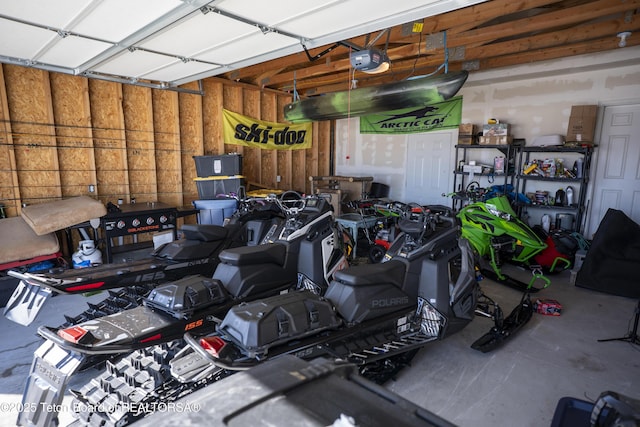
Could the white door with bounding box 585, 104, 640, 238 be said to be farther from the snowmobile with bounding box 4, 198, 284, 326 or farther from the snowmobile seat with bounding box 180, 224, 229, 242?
the snowmobile seat with bounding box 180, 224, 229, 242

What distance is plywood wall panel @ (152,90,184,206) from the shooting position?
19.5ft

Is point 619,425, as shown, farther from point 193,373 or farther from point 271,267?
point 271,267

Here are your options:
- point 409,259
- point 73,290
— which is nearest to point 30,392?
point 73,290

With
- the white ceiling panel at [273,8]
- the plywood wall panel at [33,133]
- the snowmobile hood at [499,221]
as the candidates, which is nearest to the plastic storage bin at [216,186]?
the plywood wall panel at [33,133]

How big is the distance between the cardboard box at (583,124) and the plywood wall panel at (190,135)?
6116mm

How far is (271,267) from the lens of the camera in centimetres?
300

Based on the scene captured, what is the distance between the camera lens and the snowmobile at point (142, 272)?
261 cm

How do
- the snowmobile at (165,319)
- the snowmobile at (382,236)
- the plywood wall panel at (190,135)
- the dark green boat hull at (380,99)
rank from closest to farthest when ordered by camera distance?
1. the snowmobile at (165,319)
2. the dark green boat hull at (380,99)
3. the snowmobile at (382,236)
4. the plywood wall panel at (190,135)

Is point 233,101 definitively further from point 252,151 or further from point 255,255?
point 255,255

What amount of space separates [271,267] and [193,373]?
1244mm

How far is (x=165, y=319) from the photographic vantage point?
2.26m

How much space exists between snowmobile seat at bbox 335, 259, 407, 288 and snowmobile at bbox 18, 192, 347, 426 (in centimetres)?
82

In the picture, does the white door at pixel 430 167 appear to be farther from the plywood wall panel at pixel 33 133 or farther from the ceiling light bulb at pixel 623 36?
the plywood wall panel at pixel 33 133

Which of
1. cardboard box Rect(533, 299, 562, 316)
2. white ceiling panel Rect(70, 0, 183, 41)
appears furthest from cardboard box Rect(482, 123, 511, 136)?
white ceiling panel Rect(70, 0, 183, 41)
